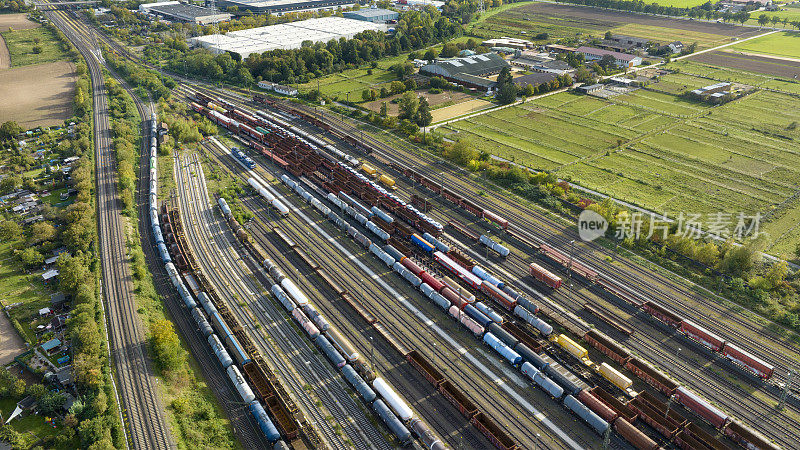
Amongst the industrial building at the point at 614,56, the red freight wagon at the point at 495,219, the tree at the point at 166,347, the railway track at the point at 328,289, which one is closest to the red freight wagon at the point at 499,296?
the railway track at the point at 328,289

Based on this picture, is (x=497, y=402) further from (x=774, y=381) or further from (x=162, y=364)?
(x=162, y=364)

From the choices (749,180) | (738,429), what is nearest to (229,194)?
(738,429)

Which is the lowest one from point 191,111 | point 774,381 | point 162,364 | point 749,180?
point 774,381

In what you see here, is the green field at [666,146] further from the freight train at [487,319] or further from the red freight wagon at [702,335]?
the freight train at [487,319]

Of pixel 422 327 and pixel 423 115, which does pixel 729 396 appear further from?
pixel 423 115

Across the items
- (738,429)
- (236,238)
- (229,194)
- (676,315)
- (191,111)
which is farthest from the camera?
(191,111)

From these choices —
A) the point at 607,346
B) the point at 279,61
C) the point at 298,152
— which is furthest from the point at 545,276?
the point at 279,61
